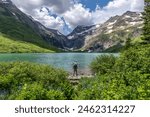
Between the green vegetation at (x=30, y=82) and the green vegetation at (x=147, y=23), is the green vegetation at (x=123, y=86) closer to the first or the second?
the green vegetation at (x=30, y=82)

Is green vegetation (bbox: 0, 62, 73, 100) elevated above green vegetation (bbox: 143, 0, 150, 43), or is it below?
below

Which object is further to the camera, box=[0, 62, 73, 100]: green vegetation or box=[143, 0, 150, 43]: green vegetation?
box=[143, 0, 150, 43]: green vegetation

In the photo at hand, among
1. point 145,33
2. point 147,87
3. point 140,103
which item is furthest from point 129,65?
point 145,33

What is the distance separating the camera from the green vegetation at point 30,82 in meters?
11.7

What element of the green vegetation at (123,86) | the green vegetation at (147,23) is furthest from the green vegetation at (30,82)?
the green vegetation at (147,23)

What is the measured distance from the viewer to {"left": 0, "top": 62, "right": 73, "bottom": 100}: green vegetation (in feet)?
38.4

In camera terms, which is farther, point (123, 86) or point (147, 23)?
point (147, 23)

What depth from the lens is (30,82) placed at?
30.8 metres

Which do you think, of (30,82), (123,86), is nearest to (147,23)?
(30,82)

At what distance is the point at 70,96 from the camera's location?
16625 mm

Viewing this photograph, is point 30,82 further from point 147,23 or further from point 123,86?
point 147,23

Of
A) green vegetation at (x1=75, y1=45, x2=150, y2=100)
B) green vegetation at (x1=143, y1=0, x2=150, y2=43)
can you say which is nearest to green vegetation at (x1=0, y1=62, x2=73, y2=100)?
green vegetation at (x1=75, y1=45, x2=150, y2=100)

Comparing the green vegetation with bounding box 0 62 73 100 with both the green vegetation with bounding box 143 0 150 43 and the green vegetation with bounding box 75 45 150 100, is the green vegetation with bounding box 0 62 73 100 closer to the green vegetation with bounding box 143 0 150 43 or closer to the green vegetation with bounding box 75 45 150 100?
the green vegetation with bounding box 75 45 150 100

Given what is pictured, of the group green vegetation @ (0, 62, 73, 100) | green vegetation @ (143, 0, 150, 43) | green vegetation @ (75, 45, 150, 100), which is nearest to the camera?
green vegetation @ (75, 45, 150, 100)
